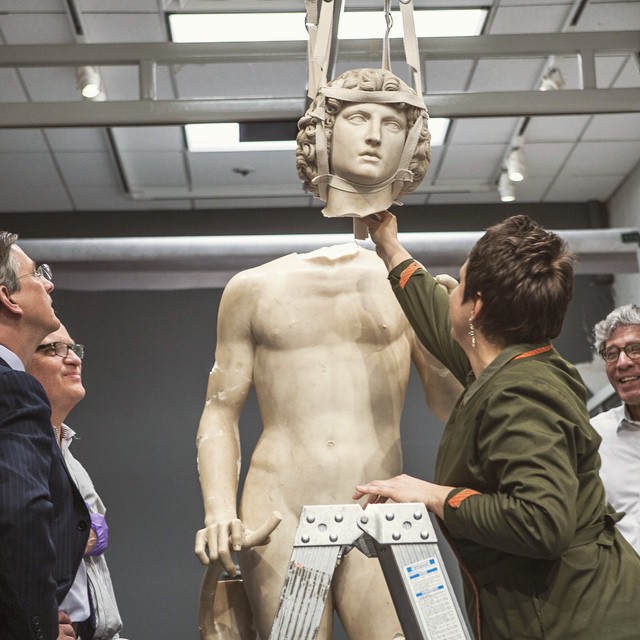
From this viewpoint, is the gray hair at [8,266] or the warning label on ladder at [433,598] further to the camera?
the gray hair at [8,266]

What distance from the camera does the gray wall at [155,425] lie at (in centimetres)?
859

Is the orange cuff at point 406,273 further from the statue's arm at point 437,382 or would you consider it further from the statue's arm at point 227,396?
the statue's arm at point 227,396

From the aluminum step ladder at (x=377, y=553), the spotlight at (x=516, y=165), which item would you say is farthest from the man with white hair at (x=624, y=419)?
the spotlight at (x=516, y=165)

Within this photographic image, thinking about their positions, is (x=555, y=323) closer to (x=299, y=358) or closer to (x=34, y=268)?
(x=299, y=358)

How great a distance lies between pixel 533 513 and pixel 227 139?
24.4 ft

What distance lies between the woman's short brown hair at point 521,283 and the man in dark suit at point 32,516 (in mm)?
1074

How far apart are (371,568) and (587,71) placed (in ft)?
15.4

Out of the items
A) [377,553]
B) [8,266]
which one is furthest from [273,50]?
[377,553]

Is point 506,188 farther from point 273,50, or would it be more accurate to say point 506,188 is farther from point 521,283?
point 521,283

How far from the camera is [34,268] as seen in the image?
2.87 m

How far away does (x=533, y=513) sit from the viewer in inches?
78.2

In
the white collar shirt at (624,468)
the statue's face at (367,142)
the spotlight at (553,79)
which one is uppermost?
the spotlight at (553,79)

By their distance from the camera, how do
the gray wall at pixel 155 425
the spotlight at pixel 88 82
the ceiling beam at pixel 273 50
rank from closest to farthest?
the ceiling beam at pixel 273 50 → the spotlight at pixel 88 82 → the gray wall at pixel 155 425

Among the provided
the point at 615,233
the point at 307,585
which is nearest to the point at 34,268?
the point at 307,585
